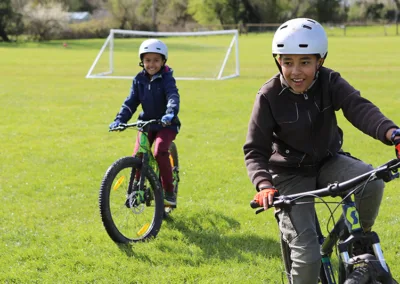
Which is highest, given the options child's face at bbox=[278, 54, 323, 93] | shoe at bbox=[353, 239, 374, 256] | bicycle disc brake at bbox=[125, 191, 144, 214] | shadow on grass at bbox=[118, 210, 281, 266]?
child's face at bbox=[278, 54, 323, 93]

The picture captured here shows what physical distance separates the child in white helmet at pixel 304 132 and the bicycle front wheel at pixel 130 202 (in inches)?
A: 81.8

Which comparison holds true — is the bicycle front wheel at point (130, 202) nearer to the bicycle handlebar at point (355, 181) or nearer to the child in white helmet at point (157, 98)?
the child in white helmet at point (157, 98)

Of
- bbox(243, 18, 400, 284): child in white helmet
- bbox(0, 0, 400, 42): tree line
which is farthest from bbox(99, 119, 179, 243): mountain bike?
bbox(0, 0, 400, 42): tree line

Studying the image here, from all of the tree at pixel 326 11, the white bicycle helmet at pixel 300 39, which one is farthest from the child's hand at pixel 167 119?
the tree at pixel 326 11

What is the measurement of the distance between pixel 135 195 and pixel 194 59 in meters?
26.9

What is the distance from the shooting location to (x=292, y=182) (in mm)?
3988

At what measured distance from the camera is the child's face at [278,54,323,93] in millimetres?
3691

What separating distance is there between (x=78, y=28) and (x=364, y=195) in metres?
69.3

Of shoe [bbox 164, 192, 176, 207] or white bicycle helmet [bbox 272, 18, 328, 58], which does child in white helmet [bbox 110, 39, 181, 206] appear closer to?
shoe [bbox 164, 192, 176, 207]

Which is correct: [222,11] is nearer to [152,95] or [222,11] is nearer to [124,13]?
[124,13]

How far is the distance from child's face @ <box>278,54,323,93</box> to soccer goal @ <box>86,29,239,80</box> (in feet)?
62.6

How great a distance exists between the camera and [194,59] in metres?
32.4

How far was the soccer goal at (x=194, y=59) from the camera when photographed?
2509 cm

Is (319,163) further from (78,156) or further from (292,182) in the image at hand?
(78,156)
